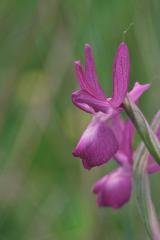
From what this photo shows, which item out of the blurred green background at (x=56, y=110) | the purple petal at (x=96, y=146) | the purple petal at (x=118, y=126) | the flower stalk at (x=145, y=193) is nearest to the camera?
the purple petal at (x=96, y=146)

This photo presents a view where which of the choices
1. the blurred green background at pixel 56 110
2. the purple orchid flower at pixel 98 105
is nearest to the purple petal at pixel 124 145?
the purple orchid flower at pixel 98 105

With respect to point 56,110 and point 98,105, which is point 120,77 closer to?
point 98,105

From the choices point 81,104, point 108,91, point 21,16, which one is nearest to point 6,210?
point 108,91

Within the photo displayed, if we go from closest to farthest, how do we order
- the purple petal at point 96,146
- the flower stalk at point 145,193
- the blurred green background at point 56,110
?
1. the purple petal at point 96,146
2. the flower stalk at point 145,193
3. the blurred green background at point 56,110

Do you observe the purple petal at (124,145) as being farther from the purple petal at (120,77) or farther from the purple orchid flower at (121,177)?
the purple petal at (120,77)

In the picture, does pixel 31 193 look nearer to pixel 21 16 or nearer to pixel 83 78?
pixel 21 16

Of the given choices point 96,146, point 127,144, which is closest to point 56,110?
point 127,144
